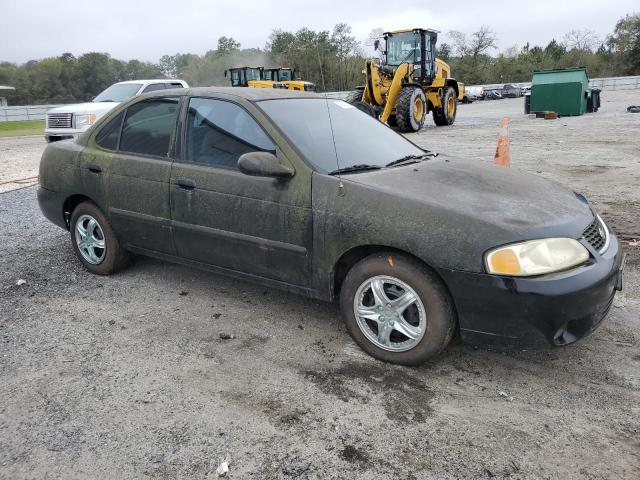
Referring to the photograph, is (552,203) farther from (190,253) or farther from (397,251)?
(190,253)

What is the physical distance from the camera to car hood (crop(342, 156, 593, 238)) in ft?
9.77

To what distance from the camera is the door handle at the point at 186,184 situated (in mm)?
3936

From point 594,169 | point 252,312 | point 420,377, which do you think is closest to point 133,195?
point 252,312

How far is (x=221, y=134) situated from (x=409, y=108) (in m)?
14.3

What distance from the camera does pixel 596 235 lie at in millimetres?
3252

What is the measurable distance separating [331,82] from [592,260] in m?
3.22

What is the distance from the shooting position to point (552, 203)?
131 inches

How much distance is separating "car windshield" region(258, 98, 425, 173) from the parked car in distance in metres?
9.72

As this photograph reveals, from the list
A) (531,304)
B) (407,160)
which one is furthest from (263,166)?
(531,304)

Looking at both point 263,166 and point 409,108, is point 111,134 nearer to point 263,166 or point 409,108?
point 263,166

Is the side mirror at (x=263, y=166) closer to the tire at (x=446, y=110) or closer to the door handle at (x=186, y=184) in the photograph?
the door handle at (x=186, y=184)

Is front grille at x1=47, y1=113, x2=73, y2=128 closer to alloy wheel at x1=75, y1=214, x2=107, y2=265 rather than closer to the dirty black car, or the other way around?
the dirty black car

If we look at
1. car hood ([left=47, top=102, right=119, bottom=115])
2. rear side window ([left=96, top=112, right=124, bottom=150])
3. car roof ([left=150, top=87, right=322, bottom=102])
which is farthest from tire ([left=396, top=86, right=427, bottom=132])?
rear side window ([left=96, top=112, right=124, bottom=150])

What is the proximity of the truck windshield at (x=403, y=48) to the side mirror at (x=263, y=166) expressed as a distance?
672 inches
